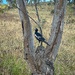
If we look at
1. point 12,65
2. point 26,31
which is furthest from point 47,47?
point 12,65

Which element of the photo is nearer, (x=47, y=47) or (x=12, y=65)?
(x=47, y=47)

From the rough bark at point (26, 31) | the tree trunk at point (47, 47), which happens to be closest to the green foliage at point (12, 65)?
the tree trunk at point (47, 47)

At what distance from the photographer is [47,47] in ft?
23.8

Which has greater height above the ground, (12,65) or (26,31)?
(26,31)

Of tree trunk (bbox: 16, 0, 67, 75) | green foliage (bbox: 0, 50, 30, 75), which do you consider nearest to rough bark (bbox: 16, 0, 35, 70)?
tree trunk (bbox: 16, 0, 67, 75)

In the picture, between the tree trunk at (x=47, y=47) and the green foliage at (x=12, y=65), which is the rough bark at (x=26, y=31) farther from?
the green foliage at (x=12, y=65)

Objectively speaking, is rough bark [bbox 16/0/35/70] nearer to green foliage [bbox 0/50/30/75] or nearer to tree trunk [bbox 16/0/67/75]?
tree trunk [bbox 16/0/67/75]

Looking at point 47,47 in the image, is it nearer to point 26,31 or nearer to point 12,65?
point 26,31

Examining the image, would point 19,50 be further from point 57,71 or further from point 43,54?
point 43,54

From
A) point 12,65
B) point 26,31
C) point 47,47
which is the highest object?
point 26,31

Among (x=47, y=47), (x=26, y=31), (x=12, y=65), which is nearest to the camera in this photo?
(x=26, y=31)

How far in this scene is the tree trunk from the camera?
6938 millimetres

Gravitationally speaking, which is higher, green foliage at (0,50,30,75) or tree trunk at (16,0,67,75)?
tree trunk at (16,0,67,75)

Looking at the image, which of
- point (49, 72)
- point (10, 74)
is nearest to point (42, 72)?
point (49, 72)
